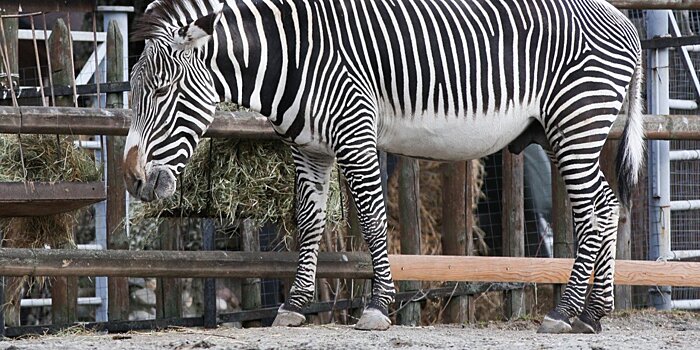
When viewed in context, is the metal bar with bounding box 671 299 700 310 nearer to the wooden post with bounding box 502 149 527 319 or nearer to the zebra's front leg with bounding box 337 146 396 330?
the wooden post with bounding box 502 149 527 319

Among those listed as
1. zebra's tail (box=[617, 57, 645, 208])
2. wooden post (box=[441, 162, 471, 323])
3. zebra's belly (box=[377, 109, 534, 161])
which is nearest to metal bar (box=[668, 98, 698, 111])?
wooden post (box=[441, 162, 471, 323])

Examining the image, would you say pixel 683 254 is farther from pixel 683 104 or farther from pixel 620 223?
pixel 683 104

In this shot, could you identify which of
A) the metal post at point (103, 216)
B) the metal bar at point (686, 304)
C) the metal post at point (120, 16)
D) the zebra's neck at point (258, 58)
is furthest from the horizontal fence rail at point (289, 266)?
the metal post at point (120, 16)

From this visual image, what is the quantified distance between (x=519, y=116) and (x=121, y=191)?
2.70 meters

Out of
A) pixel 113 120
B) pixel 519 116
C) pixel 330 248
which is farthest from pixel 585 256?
pixel 113 120

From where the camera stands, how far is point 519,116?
20.7 ft

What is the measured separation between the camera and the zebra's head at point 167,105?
5.68m

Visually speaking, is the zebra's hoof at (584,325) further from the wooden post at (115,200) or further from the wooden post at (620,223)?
the wooden post at (115,200)

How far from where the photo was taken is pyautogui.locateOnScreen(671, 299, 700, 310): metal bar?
838 cm

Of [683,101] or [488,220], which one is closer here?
[683,101]

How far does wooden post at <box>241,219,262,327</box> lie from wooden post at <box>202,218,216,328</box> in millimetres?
285

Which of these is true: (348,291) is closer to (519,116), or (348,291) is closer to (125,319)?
(125,319)

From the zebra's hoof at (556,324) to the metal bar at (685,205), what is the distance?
253cm

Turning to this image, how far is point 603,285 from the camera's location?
20.7 ft
